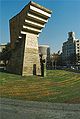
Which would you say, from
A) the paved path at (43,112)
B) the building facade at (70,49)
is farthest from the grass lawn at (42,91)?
the building facade at (70,49)

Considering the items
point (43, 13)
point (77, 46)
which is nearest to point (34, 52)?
point (43, 13)

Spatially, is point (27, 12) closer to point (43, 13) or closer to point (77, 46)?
point (43, 13)

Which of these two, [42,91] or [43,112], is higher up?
[43,112]

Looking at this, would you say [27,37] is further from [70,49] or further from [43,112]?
[70,49]

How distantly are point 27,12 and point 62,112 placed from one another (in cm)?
1967

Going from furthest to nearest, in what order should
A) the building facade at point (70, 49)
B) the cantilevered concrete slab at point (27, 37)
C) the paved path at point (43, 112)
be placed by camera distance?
the building facade at point (70, 49) < the cantilevered concrete slab at point (27, 37) < the paved path at point (43, 112)

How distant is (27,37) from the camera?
94.0ft

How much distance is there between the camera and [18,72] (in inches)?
1109

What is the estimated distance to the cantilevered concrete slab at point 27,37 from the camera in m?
27.5

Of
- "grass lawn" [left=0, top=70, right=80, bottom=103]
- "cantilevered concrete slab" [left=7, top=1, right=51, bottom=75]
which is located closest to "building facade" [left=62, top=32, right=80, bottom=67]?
"cantilevered concrete slab" [left=7, top=1, right=51, bottom=75]

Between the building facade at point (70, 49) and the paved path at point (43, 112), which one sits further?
the building facade at point (70, 49)

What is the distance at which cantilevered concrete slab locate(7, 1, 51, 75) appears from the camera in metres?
27.5

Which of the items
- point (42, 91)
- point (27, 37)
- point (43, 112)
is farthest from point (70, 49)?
point (43, 112)

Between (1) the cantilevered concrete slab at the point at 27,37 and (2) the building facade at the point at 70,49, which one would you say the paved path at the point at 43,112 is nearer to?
(1) the cantilevered concrete slab at the point at 27,37
